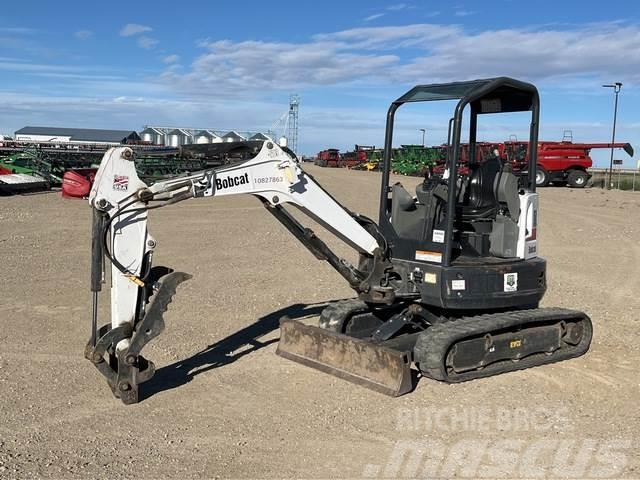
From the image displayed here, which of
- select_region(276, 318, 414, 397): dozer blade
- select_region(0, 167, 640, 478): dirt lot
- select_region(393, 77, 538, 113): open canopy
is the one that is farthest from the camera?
select_region(393, 77, 538, 113): open canopy

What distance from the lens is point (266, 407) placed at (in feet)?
20.4

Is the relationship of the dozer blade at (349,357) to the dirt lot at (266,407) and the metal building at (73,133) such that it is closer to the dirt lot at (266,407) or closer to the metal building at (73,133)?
the dirt lot at (266,407)

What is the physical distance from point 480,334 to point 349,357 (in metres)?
1.26

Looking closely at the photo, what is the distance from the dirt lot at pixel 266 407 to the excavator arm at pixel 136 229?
50 cm

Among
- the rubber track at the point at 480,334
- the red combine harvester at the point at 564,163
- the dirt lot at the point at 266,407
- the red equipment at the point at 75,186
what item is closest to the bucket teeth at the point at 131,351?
the dirt lot at the point at 266,407

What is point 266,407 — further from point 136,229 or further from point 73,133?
point 73,133

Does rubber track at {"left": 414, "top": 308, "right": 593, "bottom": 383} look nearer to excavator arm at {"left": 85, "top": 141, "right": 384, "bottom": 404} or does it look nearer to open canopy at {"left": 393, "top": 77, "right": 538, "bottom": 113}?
excavator arm at {"left": 85, "top": 141, "right": 384, "bottom": 404}

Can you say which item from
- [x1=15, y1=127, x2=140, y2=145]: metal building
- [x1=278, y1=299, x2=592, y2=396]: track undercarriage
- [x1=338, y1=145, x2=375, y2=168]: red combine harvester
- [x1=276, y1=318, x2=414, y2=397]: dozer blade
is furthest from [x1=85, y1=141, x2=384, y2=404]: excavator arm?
[x1=15, y1=127, x2=140, y2=145]: metal building

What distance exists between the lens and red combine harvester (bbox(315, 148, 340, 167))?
70100 millimetres

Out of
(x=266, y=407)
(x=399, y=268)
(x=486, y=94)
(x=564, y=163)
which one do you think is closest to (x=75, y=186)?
(x=399, y=268)

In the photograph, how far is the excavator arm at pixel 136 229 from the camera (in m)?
5.93

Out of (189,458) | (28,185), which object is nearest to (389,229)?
(189,458)

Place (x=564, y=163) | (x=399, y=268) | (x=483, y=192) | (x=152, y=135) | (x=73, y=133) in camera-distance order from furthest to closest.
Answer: (x=73, y=133) → (x=152, y=135) → (x=564, y=163) → (x=483, y=192) → (x=399, y=268)

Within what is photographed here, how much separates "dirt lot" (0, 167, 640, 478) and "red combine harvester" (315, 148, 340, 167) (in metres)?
59.1
